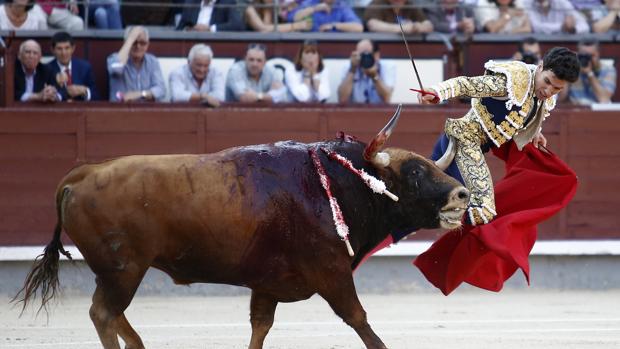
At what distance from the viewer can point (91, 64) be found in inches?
331

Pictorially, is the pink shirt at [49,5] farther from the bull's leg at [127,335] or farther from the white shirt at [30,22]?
the bull's leg at [127,335]

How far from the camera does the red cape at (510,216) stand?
5652 mm

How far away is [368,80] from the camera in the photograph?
8672 mm

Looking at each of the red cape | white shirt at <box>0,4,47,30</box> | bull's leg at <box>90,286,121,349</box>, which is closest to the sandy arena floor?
the red cape

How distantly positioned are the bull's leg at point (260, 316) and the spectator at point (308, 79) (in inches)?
127

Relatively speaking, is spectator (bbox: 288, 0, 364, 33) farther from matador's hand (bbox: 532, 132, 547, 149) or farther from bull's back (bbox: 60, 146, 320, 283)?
bull's back (bbox: 60, 146, 320, 283)

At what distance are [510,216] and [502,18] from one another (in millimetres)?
3871

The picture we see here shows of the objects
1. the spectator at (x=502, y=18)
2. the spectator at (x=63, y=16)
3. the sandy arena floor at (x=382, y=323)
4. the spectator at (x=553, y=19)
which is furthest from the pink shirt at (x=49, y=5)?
the spectator at (x=553, y=19)

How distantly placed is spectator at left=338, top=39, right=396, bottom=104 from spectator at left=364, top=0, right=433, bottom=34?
30 cm

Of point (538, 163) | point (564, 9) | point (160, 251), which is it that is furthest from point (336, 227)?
point (564, 9)

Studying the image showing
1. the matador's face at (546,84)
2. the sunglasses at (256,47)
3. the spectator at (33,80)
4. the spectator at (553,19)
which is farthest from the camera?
the spectator at (553,19)

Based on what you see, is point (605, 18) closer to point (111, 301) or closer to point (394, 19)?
point (394, 19)

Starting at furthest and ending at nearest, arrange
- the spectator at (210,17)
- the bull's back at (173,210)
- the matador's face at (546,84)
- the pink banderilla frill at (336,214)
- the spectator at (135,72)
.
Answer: the spectator at (210,17), the spectator at (135,72), the matador's face at (546,84), the pink banderilla frill at (336,214), the bull's back at (173,210)

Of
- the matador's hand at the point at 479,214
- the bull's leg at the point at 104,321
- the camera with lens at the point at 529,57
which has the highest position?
the camera with lens at the point at 529,57
